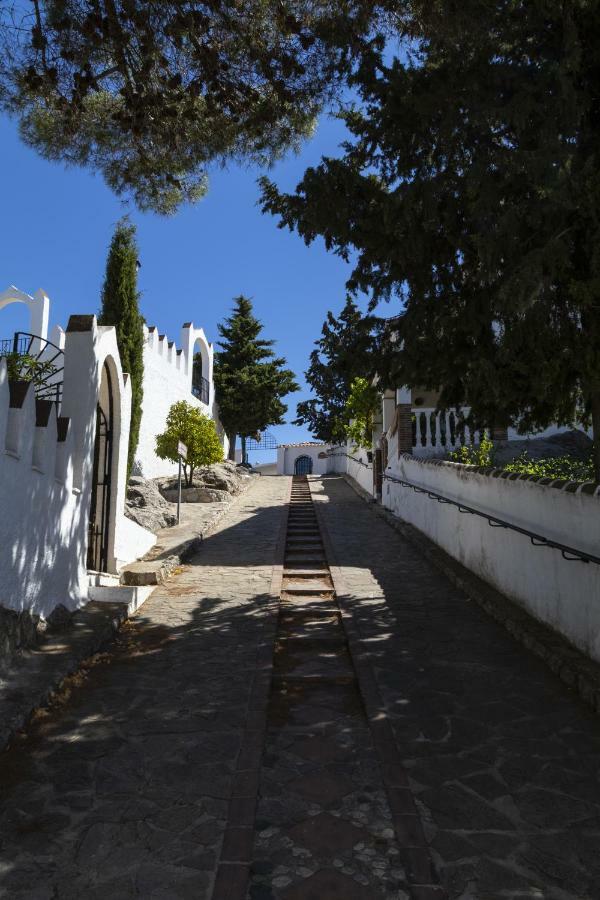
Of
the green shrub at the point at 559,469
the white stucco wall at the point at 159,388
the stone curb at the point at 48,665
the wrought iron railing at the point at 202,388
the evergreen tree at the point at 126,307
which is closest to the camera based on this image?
the stone curb at the point at 48,665

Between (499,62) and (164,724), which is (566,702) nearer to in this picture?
(164,724)

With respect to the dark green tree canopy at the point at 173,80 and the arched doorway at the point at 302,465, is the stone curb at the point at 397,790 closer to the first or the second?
the dark green tree canopy at the point at 173,80

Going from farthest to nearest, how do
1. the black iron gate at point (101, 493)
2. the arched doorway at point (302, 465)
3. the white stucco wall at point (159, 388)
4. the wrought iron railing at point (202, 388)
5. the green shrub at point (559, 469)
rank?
the arched doorway at point (302, 465) < the wrought iron railing at point (202, 388) < the white stucco wall at point (159, 388) < the green shrub at point (559, 469) < the black iron gate at point (101, 493)

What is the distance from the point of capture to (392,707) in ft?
14.8

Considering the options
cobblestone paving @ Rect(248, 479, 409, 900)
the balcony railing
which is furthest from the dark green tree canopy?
the balcony railing

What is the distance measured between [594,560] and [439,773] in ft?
6.89

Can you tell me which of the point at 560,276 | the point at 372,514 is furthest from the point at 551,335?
the point at 372,514

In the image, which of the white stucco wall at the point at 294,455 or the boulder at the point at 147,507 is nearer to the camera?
the boulder at the point at 147,507

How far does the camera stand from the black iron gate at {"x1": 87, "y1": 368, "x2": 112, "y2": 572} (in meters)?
8.20

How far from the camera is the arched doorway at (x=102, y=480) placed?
8215 mm

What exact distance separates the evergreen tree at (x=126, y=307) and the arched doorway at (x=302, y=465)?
25.5 meters

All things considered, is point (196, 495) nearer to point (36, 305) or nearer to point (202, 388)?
point (36, 305)

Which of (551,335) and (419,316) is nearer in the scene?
(551,335)

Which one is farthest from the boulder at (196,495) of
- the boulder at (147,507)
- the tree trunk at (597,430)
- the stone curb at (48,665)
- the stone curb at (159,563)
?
the tree trunk at (597,430)
